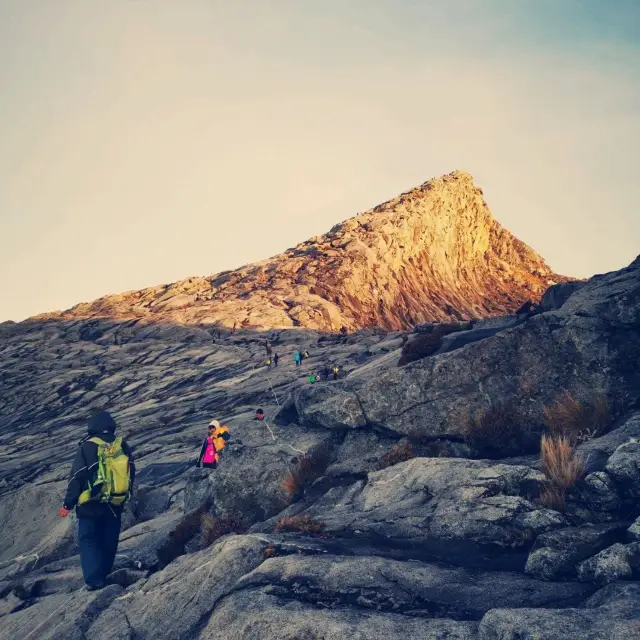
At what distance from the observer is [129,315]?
277ft

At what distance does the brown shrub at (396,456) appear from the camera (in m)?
12.7

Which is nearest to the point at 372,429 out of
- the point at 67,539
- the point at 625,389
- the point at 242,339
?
the point at 625,389

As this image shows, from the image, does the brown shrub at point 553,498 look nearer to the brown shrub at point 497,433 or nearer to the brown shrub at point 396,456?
the brown shrub at point 497,433

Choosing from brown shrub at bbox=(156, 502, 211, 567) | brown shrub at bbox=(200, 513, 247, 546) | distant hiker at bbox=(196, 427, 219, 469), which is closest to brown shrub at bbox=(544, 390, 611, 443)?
brown shrub at bbox=(200, 513, 247, 546)

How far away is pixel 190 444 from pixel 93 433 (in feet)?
61.5

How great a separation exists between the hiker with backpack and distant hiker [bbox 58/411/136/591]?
4.27m

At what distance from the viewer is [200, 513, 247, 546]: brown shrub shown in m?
12.8

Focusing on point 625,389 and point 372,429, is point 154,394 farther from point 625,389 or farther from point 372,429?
point 625,389

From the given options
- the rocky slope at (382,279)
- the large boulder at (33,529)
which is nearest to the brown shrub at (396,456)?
the large boulder at (33,529)

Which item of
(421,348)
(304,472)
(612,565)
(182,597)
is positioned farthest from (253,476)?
(612,565)

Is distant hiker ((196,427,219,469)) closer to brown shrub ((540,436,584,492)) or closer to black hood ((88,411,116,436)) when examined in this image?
black hood ((88,411,116,436))

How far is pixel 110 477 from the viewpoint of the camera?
11000 millimetres

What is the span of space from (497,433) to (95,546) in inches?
359

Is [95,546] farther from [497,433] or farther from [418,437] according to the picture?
[497,433]
